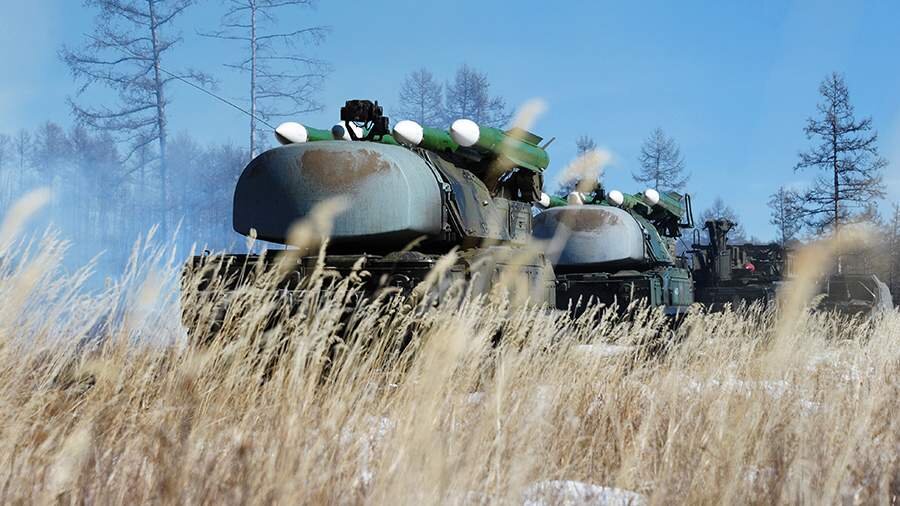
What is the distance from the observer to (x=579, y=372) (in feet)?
20.0

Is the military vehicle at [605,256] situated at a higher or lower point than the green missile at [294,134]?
lower

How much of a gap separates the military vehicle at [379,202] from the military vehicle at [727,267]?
9554mm

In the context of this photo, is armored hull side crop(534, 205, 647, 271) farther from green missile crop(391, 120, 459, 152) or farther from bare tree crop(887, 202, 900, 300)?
bare tree crop(887, 202, 900, 300)

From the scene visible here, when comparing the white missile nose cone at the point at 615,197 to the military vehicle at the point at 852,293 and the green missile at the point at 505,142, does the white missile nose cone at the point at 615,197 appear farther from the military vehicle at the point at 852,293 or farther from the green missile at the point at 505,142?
the military vehicle at the point at 852,293

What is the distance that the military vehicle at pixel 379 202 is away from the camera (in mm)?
7512

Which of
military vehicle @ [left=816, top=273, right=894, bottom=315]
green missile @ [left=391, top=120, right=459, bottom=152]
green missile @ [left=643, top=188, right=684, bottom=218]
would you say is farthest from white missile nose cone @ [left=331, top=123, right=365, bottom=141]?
military vehicle @ [left=816, top=273, right=894, bottom=315]

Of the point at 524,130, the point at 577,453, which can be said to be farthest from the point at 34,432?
the point at 524,130

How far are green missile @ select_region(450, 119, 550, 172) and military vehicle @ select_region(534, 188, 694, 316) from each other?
3332 millimetres

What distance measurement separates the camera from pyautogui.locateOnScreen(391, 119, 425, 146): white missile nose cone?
8195 mm

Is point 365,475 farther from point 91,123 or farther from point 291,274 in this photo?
point 91,123

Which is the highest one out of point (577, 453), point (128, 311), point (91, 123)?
point (91, 123)

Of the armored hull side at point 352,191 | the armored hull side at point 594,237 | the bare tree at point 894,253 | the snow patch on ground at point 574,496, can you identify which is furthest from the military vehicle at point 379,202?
the bare tree at point 894,253

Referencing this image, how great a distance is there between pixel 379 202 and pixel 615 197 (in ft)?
22.4

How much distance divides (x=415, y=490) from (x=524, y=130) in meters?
6.83
